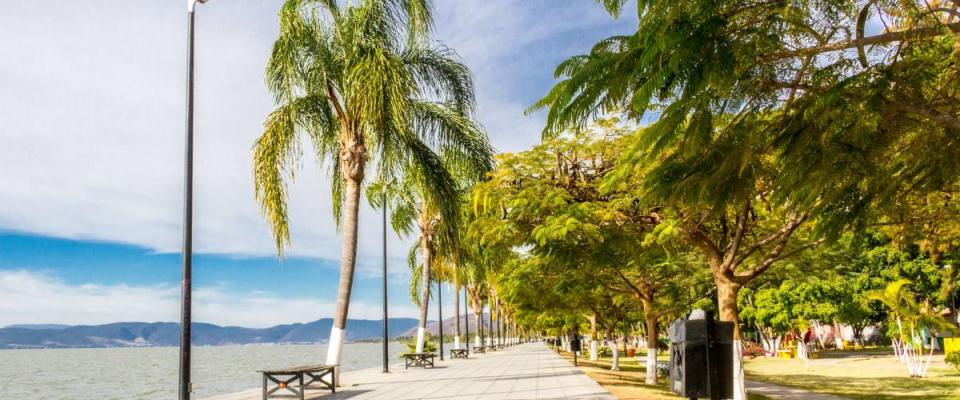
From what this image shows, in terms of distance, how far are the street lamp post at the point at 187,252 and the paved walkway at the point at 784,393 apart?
1680 cm

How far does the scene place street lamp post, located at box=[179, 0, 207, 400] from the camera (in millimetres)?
10938

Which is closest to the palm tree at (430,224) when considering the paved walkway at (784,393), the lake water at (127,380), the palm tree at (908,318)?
the lake water at (127,380)

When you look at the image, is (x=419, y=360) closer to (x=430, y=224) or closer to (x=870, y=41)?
(x=430, y=224)

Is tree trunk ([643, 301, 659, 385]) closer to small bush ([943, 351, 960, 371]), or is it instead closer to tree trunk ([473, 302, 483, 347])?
small bush ([943, 351, 960, 371])

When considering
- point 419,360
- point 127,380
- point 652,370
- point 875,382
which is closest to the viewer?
point 652,370

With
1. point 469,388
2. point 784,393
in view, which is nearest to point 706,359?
point 469,388

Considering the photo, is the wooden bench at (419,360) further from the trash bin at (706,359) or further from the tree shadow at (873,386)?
the trash bin at (706,359)

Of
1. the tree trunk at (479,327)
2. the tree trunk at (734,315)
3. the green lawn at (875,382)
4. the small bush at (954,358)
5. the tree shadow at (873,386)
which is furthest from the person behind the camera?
the tree trunk at (479,327)

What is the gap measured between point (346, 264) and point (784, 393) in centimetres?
1426

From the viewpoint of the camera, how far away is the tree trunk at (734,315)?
13.5m

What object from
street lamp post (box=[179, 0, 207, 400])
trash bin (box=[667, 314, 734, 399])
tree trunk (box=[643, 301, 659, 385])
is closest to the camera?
trash bin (box=[667, 314, 734, 399])

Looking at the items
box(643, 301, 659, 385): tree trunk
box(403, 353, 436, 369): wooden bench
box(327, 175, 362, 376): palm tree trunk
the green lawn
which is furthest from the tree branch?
box(403, 353, 436, 369): wooden bench

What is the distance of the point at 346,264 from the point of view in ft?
64.4

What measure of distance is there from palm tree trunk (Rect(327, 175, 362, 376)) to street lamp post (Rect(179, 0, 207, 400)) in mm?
7954
